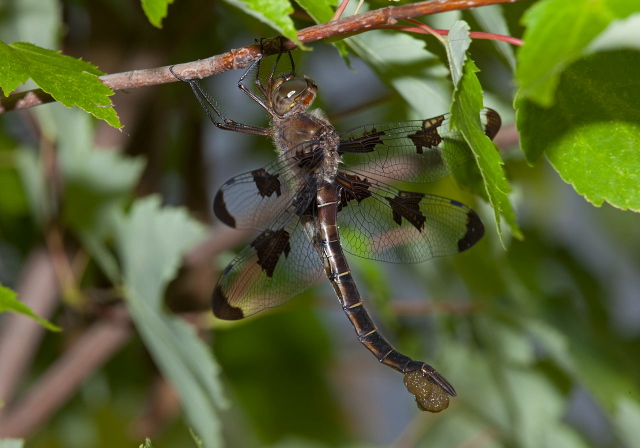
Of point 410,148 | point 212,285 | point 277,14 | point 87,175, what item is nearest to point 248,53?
point 277,14

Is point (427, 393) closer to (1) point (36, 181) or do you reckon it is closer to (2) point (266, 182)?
(2) point (266, 182)

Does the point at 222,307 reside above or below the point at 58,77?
below

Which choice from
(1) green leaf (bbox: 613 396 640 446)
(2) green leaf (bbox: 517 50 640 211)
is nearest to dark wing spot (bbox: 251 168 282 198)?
(2) green leaf (bbox: 517 50 640 211)

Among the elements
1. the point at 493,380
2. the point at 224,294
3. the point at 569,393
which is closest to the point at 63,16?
the point at 224,294

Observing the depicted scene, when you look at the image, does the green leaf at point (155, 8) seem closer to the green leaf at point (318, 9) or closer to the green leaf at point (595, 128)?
the green leaf at point (318, 9)

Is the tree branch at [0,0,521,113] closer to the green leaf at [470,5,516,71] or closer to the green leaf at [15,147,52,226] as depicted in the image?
the green leaf at [470,5,516,71]
